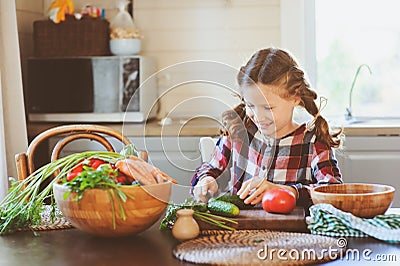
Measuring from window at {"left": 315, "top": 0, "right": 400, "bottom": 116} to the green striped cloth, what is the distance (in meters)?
2.22

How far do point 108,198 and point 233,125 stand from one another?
1.71ft

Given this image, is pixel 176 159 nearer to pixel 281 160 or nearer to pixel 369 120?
pixel 281 160

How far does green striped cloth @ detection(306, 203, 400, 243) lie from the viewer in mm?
1512

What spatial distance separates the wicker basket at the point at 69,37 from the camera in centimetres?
346

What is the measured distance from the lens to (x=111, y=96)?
3.38 metres

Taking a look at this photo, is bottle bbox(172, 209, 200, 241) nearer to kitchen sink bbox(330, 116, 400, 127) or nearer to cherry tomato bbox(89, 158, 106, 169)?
cherry tomato bbox(89, 158, 106, 169)

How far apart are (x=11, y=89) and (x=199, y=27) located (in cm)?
106

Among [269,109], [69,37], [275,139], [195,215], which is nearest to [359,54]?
[69,37]

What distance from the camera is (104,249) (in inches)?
58.4

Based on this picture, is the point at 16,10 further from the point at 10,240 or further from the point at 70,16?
the point at 10,240

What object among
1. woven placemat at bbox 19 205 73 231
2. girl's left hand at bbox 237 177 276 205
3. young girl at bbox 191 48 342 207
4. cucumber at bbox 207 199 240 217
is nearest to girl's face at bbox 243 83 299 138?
young girl at bbox 191 48 342 207

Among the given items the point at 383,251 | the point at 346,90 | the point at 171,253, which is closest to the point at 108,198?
the point at 171,253

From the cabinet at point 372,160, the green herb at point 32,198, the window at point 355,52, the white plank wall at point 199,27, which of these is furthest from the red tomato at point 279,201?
the window at point 355,52

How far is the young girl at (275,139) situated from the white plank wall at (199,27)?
5.02 ft
